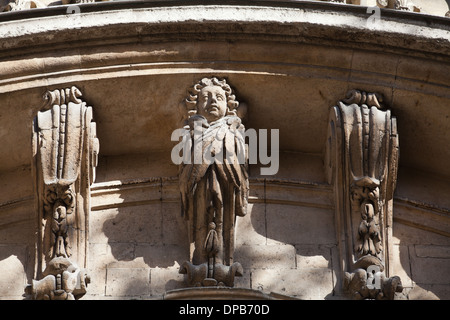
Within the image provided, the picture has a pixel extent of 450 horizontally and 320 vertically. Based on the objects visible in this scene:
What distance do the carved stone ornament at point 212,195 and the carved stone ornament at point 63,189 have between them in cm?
73

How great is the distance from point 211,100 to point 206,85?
16 centimetres

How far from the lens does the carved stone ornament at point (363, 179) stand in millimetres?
11211

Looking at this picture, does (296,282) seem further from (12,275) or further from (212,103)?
(12,275)

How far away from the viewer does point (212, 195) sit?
11.2 m

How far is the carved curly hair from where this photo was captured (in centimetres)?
1162

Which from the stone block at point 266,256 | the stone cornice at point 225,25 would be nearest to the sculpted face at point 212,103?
the stone cornice at point 225,25

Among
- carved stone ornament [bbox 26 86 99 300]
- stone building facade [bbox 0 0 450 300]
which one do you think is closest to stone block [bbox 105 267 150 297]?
stone building facade [bbox 0 0 450 300]

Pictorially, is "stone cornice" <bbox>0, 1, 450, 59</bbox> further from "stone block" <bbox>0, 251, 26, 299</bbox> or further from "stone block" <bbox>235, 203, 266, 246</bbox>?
"stone block" <bbox>0, 251, 26, 299</bbox>

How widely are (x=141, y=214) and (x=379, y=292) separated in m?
1.89

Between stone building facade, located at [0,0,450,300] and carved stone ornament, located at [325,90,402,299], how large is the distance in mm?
13

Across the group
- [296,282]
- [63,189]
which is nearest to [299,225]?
[296,282]

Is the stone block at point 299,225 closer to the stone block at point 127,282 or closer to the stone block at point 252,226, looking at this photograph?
the stone block at point 252,226

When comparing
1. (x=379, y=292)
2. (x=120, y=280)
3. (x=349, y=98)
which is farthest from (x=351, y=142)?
(x=120, y=280)

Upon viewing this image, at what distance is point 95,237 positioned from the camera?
451 inches
